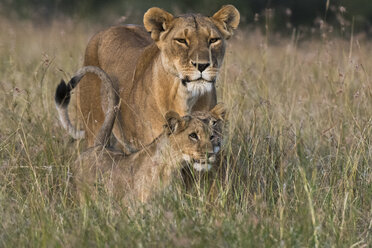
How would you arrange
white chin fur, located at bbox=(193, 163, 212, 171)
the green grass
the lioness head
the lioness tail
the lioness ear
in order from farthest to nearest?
1. the lioness tail
2. the lioness head
3. the lioness ear
4. white chin fur, located at bbox=(193, 163, 212, 171)
5. the green grass

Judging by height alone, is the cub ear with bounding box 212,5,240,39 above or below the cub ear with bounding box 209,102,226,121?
above

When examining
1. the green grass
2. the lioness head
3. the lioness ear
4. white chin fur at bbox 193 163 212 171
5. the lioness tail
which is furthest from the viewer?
the lioness tail

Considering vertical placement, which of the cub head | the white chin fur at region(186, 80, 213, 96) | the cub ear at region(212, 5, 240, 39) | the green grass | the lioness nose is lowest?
the green grass

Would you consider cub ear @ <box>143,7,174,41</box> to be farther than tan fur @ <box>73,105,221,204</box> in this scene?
Yes

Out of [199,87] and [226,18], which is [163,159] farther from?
[226,18]

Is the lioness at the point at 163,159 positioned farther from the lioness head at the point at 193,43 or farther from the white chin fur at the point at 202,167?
the lioness head at the point at 193,43

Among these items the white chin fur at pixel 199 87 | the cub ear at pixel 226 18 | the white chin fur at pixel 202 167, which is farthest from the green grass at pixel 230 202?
the cub ear at pixel 226 18

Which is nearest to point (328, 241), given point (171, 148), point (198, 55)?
point (171, 148)

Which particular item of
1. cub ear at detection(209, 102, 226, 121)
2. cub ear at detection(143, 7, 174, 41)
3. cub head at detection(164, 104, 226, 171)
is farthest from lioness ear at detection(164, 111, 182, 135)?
cub ear at detection(143, 7, 174, 41)

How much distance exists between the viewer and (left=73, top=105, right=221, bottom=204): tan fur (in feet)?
12.7

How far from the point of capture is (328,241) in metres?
3.26

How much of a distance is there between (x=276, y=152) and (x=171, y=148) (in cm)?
82

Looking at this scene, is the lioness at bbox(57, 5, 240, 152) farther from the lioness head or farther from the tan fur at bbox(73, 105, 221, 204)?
the tan fur at bbox(73, 105, 221, 204)

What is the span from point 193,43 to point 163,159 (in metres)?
0.69
